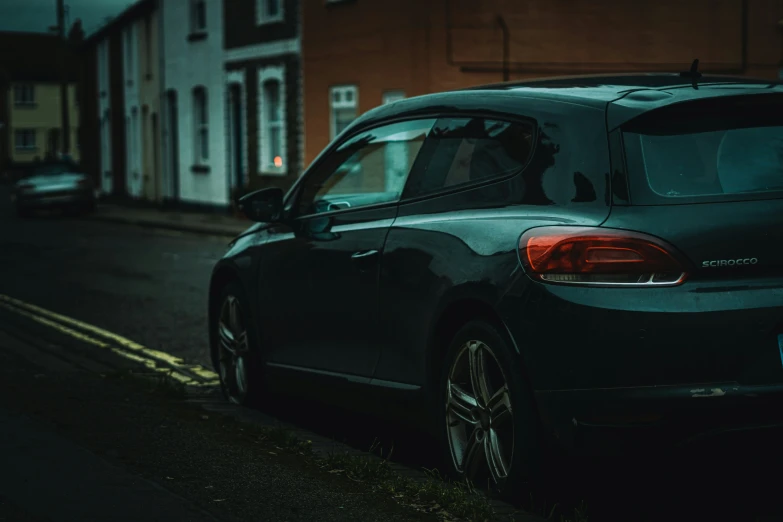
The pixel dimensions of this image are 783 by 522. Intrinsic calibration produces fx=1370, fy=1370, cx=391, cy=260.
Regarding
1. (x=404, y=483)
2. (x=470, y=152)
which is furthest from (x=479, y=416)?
(x=470, y=152)

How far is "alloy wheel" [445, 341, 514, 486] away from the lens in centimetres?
513

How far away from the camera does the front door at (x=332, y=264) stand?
240 inches

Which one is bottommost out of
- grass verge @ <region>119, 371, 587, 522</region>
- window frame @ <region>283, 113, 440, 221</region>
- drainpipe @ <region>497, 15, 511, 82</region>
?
grass verge @ <region>119, 371, 587, 522</region>

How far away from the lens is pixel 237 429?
22.0ft

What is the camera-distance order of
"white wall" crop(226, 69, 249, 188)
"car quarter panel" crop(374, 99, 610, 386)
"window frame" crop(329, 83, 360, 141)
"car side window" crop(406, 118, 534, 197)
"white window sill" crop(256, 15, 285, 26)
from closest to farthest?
1. "car quarter panel" crop(374, 99, 610, 386)
2. "car side window" crop(406, 118, 534, 197)
3. "window frame" crop(329, 83, 360, 141)
4. "white window sill" crop(256, 15, 285, 26)
5. "white wall" crop(226, 69, 249, 188)

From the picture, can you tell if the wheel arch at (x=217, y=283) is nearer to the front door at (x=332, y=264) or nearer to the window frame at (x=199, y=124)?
the front door at (x=332, y=264)

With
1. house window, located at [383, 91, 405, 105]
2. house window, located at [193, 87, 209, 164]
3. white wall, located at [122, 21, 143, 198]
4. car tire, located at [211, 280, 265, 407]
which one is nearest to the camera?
car tire, located at [211, 280, 265, 407]

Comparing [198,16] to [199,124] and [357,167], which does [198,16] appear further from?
[357,167]

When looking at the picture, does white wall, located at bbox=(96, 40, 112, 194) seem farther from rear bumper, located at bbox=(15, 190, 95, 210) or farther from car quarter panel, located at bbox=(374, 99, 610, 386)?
car quarter panel, located at bbox=(374, 99, 610, 386)

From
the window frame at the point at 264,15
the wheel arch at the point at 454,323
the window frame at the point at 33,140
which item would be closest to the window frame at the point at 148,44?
the window frame at the point at 264,15

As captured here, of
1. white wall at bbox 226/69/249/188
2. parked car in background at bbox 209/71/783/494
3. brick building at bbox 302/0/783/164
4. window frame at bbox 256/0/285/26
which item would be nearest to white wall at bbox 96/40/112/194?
white wall at bbox 226/69/249/188

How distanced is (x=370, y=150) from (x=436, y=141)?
2.53 ft

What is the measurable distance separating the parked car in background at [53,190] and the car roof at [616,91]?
31521 millimetres

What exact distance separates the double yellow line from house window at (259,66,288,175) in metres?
17.5
